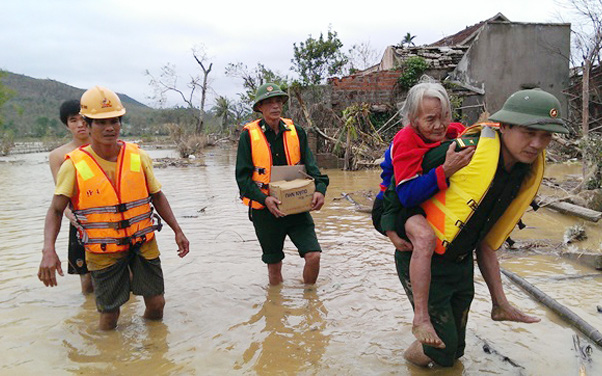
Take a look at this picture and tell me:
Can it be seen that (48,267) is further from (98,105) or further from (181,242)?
(98,105)

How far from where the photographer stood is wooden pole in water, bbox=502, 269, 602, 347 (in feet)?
10.5

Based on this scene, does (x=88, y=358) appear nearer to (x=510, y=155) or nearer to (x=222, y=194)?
(x=510, y=155)

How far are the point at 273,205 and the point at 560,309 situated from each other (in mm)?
2514

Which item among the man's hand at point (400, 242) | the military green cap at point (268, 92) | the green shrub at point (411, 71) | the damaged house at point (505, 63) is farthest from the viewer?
the damaged house at point (505, 63)

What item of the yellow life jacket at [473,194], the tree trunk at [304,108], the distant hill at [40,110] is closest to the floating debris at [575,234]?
the yellow life jacket at [473,194]

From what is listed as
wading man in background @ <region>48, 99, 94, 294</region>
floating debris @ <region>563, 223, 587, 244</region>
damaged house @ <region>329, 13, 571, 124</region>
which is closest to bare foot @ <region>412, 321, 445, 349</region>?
wading man in background @ <region>48, 99, 94, 294</region>

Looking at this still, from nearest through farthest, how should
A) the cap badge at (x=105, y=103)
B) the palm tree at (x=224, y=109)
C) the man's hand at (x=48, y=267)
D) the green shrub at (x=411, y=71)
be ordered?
1. the man's hand at (x=48, y=267)
2. the cap badge at (x=105, y=103)
3. the green shrub at (x=411, y=71)
4. the palm tree at (x=224, y=109)

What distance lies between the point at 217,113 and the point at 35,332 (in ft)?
124

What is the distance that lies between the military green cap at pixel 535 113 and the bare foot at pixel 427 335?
1.18m

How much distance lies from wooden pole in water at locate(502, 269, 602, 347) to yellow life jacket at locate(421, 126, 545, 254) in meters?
1.20

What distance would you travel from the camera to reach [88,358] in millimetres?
3357

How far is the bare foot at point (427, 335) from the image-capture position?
2469 mm

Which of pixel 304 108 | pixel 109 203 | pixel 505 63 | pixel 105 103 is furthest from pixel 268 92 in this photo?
pixel 505 63

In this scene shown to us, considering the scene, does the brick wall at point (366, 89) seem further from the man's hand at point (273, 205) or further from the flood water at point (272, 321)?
the man's hand at point (273, 205)
